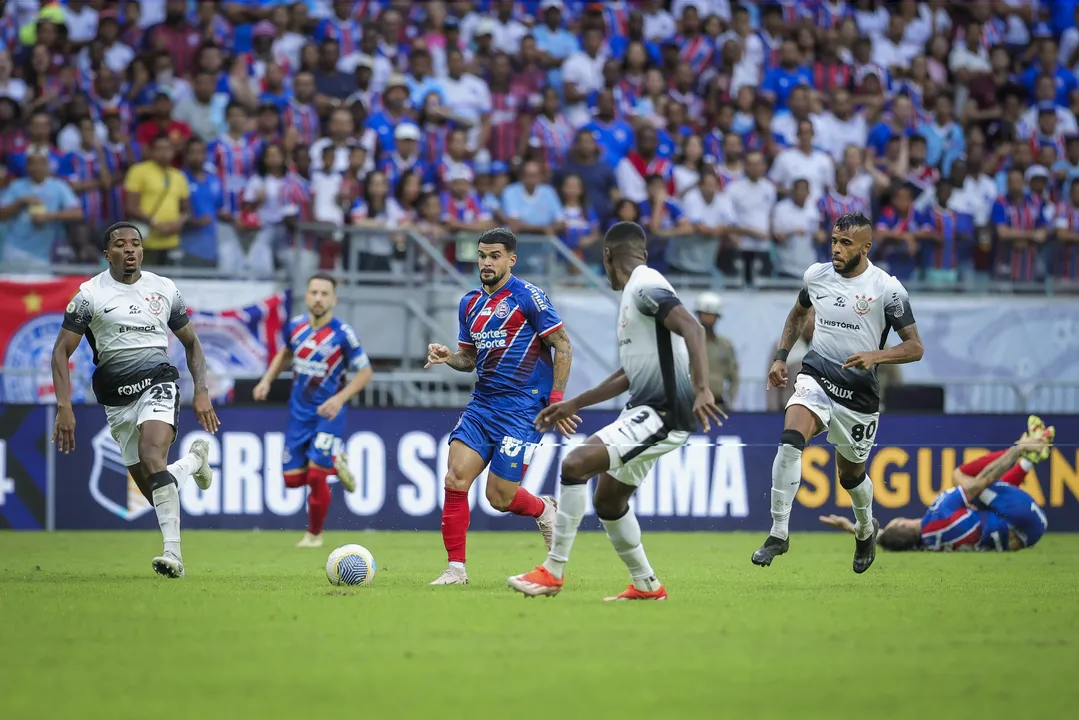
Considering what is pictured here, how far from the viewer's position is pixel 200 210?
1789 cm

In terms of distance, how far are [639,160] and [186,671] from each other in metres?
14.7

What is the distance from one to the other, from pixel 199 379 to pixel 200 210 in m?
7.22

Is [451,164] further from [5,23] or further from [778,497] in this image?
[778,497]

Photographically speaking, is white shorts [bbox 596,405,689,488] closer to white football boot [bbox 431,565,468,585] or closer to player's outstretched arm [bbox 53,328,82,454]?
white football boot [bbox 431,565,468,585]

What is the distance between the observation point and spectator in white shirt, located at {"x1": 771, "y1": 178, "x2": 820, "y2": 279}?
62.7ft

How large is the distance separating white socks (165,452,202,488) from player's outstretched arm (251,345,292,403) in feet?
9.13

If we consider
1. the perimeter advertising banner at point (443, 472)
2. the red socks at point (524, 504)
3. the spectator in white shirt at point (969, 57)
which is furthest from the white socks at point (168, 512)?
the spectator in white shirt at point (969, 57)

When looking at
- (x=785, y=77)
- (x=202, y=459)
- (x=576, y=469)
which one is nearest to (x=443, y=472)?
(x=202, y=459)

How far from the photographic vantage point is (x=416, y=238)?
58.0 ft

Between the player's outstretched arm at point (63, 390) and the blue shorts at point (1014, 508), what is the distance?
8261 millimetres

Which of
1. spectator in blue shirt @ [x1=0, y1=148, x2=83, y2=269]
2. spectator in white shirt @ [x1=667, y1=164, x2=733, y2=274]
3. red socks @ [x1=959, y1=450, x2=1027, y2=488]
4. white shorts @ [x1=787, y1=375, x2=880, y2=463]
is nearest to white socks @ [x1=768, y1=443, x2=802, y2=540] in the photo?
white shorts @ [x1=787, y1=375, x2=880, y2=463]

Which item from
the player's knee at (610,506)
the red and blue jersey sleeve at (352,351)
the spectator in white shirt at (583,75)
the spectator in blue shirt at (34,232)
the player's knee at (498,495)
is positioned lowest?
the player's knee at (498,495)

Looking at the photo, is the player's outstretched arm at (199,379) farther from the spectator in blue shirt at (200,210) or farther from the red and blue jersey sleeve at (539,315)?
the spectator in blue shirt at (200,210)

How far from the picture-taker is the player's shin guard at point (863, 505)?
11.5 metres
